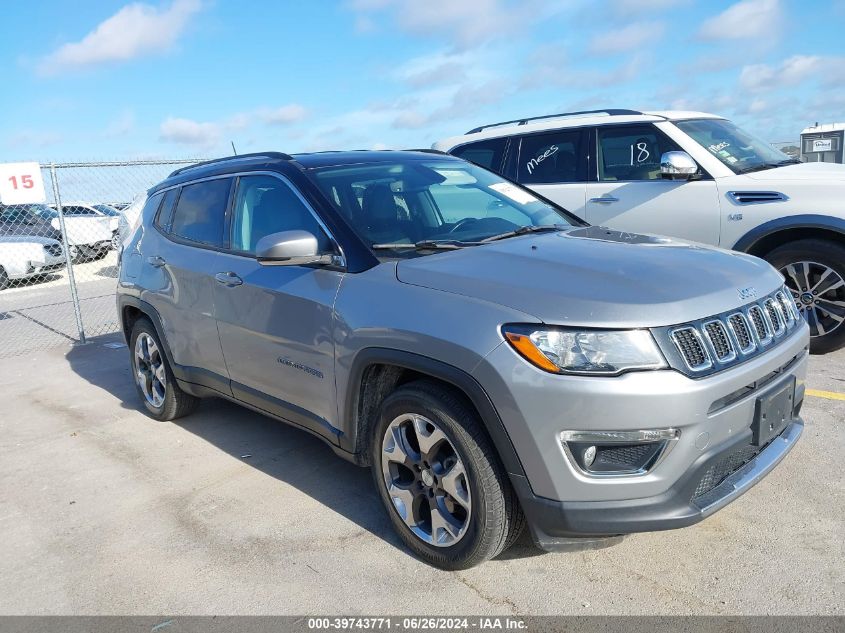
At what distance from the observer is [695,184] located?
6.04 meters

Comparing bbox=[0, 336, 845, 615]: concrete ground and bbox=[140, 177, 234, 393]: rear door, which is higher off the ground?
bbox=[140, 177, 234, 393]: rear door

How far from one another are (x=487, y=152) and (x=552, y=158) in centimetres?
73

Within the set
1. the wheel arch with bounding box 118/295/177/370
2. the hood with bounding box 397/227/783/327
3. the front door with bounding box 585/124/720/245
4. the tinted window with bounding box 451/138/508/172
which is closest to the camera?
the hood with bounding box 397/227/783/327

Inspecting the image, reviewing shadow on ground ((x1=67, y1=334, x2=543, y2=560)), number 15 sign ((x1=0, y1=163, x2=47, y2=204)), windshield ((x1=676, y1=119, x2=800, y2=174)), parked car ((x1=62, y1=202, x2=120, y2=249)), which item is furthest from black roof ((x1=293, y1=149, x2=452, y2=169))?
parked car ((x1=62, y1=202, x2=120, y2=249))

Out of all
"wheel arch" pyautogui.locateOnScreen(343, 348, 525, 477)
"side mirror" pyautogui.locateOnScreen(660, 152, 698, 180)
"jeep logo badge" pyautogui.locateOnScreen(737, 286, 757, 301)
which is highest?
"side mirror" pyautogui.locateOnScreen(660, 152, 698, 180)

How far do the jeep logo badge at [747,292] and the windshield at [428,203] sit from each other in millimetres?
1250

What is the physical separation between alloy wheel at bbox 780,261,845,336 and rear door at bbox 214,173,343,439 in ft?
12.9

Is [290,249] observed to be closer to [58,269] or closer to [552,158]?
[552,158]

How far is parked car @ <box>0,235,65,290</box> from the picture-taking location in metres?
13.1

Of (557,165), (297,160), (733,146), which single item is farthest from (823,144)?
(297,160)

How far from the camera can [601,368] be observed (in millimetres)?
2521

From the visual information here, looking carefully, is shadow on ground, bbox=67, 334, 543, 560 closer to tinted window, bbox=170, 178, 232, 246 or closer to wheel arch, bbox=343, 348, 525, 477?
wheel arch, bbox=343, 348, 525, 477

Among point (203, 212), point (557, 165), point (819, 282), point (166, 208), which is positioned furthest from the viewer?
point (557, 165)

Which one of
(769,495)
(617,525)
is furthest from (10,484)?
(769,495)
